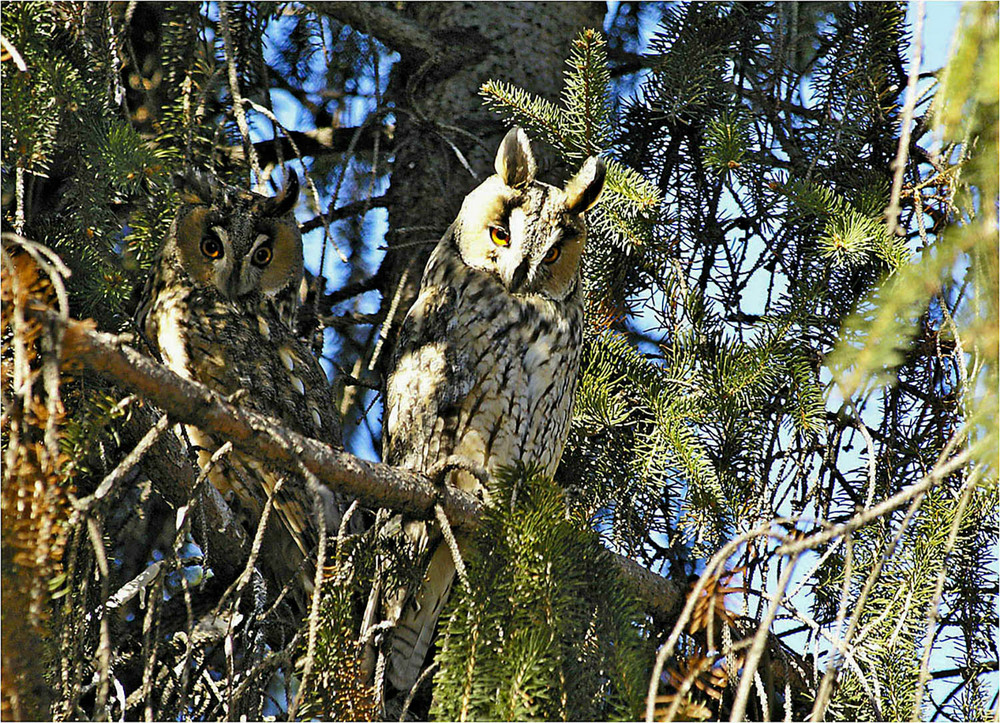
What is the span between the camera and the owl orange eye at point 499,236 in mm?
2262

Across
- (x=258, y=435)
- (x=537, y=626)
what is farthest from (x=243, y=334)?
(x=537, y=626)

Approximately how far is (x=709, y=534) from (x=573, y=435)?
20.2 inches

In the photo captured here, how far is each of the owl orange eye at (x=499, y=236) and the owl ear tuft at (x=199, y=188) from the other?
0.65 m

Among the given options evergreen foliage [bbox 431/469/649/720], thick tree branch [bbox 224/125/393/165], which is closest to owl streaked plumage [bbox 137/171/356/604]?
thick tree branch [bbox 224/125/393/165]

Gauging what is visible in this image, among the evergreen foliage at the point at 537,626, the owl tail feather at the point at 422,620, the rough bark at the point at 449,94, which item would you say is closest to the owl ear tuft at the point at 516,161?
the rough bark at the point at 449,94

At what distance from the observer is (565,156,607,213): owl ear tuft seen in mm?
2104

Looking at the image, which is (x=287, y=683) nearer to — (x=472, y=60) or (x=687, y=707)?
(x=687, y=707)

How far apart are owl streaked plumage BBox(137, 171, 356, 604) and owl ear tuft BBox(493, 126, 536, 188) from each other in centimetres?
54

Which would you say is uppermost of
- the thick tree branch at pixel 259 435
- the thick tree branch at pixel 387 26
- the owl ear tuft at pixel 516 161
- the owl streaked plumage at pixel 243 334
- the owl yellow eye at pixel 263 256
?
the thick tree branch at pixel 387 26

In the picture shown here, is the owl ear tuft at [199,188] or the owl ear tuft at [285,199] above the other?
the owl ear tuft at [285,199]

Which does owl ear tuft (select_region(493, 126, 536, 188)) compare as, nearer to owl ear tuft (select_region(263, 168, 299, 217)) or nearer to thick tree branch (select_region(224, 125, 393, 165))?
owl ear tuft (select_region(263, 168, 299, 217))

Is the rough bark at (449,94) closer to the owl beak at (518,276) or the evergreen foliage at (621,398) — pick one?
the evergreen foliage at (621,398)

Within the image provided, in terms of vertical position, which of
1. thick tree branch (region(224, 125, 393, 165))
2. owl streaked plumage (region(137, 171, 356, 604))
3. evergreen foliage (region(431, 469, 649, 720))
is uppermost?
thick tree branch (region(224, 125, 393, 165))

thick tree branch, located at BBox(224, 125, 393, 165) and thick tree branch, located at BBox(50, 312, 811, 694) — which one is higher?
thick tree branch, located at BBox(224, 125, 393, 165)
